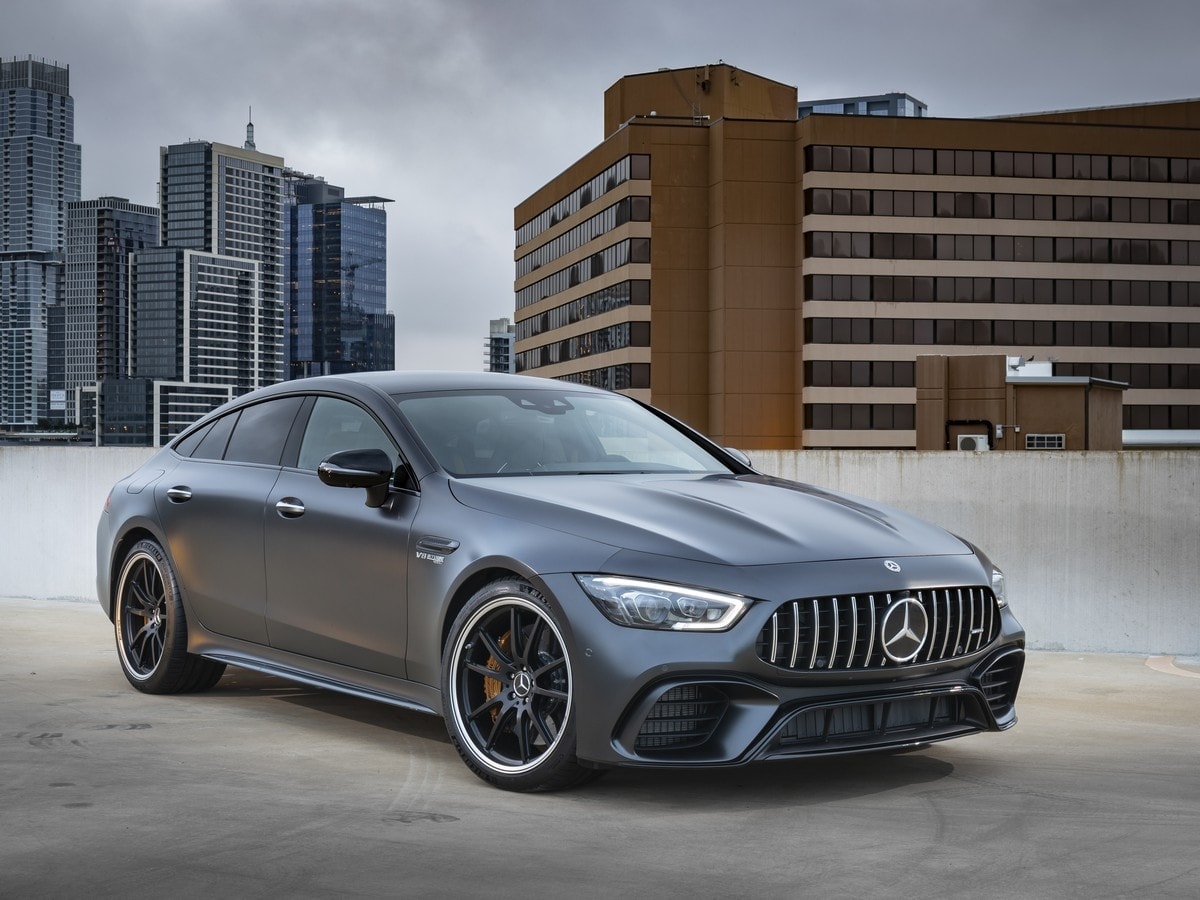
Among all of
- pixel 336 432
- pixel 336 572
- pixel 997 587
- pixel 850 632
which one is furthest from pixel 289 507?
pixel 997 587

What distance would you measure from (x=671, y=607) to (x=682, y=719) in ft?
1.18

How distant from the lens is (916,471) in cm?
958

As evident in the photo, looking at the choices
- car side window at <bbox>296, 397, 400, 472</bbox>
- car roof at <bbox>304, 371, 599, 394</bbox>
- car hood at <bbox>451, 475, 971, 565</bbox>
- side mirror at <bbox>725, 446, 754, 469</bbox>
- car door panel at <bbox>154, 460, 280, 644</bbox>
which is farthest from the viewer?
side mirror at <bbox>725, 446, 754, 469</bbox>

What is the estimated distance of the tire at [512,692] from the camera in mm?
4961

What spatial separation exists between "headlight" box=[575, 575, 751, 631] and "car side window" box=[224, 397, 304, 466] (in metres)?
2.36

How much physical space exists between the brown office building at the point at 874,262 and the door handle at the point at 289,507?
85.5 meters

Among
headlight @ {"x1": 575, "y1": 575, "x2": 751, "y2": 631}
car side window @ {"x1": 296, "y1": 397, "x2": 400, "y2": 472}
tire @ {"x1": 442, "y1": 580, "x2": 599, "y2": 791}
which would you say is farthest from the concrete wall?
headlight @ {"x1": 575, "y1": 575, "x2": 751, "y2": 631}

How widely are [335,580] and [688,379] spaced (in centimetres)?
9111

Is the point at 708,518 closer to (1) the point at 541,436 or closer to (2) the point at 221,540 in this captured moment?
(1) the point at 541,436

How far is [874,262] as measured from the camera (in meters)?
94.8

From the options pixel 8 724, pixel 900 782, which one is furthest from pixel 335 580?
pixel 900 782

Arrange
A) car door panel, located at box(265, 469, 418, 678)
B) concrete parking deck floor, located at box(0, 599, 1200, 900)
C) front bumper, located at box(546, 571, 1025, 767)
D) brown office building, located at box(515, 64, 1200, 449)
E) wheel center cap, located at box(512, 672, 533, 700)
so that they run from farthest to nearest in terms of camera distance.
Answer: brown office building, located at box(515, 64, 1200, 449), car door panel, located at box(265, 469, 418, 678), wheel center cap, located at box(512, 672, 533, 700), front bumper, located at box(546, 571, 1025, 767), concrete parking deck floor, located at box(0, 599, 1200, 900)

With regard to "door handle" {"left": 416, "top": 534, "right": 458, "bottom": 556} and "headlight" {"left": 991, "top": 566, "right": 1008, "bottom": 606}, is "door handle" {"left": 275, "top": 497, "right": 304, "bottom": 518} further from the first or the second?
"headlight" {"left": 991, "top": 566, "right": 1008, "bottom": 606}

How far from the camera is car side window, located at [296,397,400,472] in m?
6.10
